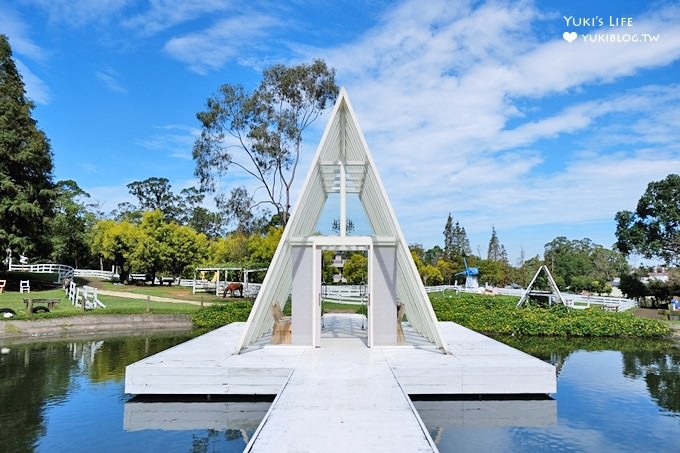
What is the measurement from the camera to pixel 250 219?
1246 inches

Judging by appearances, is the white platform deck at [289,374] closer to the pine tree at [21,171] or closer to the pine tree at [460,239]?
the pine tree at [21,171]

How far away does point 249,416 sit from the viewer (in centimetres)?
816

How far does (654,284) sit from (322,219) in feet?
86.3

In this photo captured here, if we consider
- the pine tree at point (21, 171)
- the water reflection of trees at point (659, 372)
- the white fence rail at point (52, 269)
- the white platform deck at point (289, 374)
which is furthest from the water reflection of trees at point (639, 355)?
the white fence rail at point (52, 269)

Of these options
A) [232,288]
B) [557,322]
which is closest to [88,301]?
[232,288]

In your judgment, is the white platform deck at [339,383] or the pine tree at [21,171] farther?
the pine tree at [21,171]

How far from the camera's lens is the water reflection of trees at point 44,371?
760cm

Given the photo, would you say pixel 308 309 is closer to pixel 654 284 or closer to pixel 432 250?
pixel 654 284

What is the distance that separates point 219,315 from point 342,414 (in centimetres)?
1538

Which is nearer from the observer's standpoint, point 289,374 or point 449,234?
point 289,374

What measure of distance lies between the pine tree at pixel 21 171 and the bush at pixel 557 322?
74.5ft

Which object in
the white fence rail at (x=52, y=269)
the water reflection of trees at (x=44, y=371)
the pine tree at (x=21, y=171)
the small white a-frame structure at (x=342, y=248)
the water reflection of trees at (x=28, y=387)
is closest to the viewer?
the water reflection of trees at (x=28, y=387)

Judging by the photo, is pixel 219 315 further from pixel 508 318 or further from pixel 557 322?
pixel 557 322

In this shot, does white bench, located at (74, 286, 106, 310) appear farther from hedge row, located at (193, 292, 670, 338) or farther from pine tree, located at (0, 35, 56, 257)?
pine tree, located at (0, 35, 56, 257)
